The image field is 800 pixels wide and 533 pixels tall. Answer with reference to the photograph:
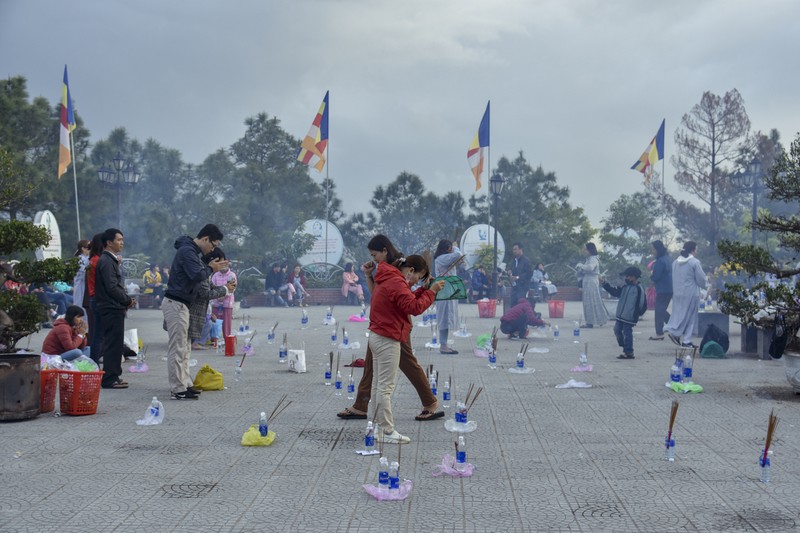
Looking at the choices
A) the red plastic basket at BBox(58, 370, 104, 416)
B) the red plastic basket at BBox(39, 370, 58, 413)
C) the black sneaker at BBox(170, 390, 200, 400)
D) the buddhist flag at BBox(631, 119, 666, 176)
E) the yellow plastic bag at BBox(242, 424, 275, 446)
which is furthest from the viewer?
the buddhist flag at BBox(631, 119, 666, 176)

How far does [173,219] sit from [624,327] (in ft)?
85.0

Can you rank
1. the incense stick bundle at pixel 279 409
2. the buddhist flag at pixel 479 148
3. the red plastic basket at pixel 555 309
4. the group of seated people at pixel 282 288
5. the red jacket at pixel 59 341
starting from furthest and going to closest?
the buddhist flag at pixel 479 148 → the group of seated people at pixel 282 288 → the red plastic basket at pixel 555 309 → the red jacket at pixel 59 341 → the incense stick bundle at pixel 279 409

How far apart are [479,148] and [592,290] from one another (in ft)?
39.5

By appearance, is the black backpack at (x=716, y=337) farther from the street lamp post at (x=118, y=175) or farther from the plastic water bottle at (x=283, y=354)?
the street lamp post at (x=118, y=175)

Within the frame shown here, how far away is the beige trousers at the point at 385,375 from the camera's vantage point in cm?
681

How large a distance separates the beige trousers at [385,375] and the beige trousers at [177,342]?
288cm

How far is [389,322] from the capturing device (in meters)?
6.86

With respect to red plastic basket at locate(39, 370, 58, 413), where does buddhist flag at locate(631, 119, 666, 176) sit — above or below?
above

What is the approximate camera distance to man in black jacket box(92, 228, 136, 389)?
9.48 meters

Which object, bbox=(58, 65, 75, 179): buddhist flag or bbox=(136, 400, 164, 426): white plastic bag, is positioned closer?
bbox=(136, 400, 164, 426): white plastic bag

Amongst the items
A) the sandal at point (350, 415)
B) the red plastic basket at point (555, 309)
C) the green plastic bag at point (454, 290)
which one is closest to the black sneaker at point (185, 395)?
the sandal at point (350, 415)

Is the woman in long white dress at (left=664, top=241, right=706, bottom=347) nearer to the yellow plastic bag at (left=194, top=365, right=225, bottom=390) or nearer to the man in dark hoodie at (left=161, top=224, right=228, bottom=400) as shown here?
A: the yellow plastic bag at (left=194, top=365, right=225, bottom=390)

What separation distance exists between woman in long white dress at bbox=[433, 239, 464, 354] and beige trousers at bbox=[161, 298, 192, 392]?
15.7 ft

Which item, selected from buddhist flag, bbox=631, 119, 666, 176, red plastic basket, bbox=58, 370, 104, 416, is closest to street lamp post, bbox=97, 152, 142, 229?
red plastic basket, bbox=58, 370, 104, 416
